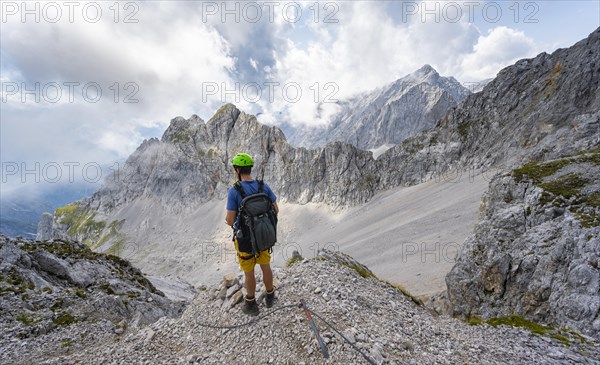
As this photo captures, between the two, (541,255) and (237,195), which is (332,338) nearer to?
(237,195)

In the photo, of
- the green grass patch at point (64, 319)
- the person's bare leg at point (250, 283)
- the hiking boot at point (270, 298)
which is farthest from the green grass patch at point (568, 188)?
the green grass patch at point (64, 319)

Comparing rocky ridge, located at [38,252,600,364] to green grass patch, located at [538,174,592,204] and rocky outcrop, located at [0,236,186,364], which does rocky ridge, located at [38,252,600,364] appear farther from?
green grass patch, located at [538,174,592,204]

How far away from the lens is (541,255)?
66.8 feet

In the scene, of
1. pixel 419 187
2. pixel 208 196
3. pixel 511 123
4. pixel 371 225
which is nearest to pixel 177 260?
pixel 208 196

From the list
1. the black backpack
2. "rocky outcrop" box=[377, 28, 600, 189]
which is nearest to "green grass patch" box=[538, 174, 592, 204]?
the black backpack

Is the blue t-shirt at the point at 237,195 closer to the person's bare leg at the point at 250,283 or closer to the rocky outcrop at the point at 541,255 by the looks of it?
the person's bare leg at the point at 250,283

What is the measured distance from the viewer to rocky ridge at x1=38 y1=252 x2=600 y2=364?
24.4ft

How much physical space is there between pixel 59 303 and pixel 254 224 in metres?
16.0

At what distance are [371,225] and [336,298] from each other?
346ft

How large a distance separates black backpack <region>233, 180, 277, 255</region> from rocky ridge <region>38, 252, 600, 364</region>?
207 cm

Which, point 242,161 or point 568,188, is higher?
point 242,161

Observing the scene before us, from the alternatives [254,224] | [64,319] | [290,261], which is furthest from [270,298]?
[64,319]

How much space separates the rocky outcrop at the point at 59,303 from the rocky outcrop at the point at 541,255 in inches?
870

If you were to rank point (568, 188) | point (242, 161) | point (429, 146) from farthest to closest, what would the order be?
1. point (429, 146)
2. point (568, 188)
3. point (242, 161)
